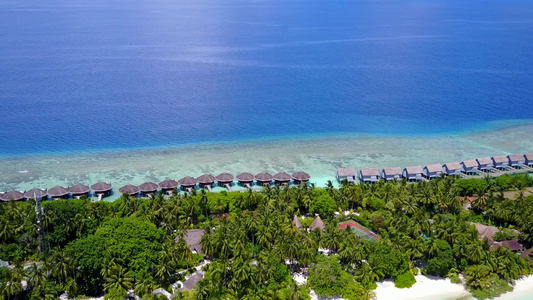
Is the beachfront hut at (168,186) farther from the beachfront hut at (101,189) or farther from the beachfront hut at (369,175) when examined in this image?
the beachfront hut at (369,175)

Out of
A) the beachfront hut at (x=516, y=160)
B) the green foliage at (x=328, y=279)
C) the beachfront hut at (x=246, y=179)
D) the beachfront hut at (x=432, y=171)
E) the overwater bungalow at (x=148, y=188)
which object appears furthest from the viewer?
the beachfront hut at (x=516, y=160)

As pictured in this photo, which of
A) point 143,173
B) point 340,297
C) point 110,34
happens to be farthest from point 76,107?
point 110,34

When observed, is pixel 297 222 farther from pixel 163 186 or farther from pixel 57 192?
pixel 57 192

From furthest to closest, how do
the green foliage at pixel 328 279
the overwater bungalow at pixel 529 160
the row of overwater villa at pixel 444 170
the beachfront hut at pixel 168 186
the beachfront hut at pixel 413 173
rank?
1. the overwater bungalow at pixel 529 160
2. the beachfront hut at pixel 413 173
3. the row of overwater villa at pixel 444 170
4. the beachfront hut at pixel 168 186
5. the green foliage at pixel 328 279

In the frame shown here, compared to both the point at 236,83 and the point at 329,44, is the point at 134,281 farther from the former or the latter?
Answer: the point at 329,44

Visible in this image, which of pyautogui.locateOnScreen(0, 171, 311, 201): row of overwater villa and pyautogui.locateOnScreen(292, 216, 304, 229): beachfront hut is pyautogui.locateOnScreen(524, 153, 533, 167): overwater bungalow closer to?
pyautogui.locateOnScreen(0, 171, 311, 201): row of overwater villa

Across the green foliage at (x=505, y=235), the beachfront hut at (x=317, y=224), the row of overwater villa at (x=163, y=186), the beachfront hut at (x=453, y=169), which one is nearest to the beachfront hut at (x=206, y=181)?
Result: the row of overwater villa at (x=163, y=186)

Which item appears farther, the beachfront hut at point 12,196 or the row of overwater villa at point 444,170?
the row of overwater villa at point 444,170

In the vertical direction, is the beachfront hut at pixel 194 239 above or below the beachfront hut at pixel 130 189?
below
